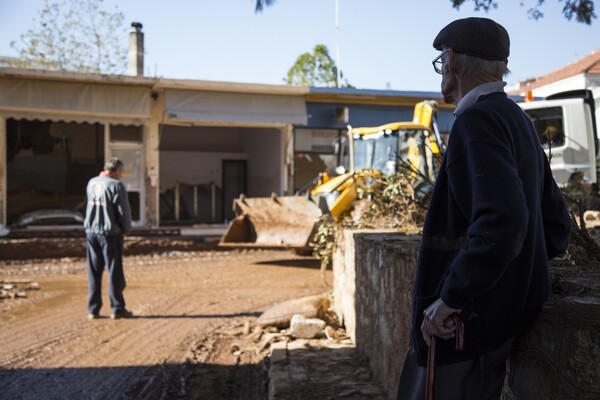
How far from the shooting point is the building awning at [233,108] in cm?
1688

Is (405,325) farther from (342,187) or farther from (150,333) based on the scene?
(342,187)

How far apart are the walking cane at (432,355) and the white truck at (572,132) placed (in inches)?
395

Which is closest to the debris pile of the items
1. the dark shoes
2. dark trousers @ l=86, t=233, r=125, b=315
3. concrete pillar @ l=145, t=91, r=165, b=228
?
dark trousers @ l=86, t=233, r=125, b=315

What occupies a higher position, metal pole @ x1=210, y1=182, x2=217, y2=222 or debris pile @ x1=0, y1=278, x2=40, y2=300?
metal pole @ x1=210, y1=182, x2=217, y2=222

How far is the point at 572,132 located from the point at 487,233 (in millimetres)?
10826

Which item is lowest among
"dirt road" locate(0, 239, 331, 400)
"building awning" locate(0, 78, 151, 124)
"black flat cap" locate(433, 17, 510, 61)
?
"dirt road" locate(0, 239, 331, 400)

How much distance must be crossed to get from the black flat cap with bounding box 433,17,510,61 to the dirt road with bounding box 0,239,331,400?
4.02 metres

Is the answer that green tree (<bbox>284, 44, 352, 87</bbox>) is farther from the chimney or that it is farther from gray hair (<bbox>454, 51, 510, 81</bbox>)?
gray hair (<bbox>454, 51, 510, 81</bbox>)

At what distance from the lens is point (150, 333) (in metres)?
7.51

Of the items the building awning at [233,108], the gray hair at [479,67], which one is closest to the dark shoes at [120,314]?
the gray hair at [479,67]

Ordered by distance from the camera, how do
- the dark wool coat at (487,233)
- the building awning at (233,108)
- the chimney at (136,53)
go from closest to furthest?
the dark wool coat at (487,233) → the building awning at (233,108) → the chimney at (136,53)

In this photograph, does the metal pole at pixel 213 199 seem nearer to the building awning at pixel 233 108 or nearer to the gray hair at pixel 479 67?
the building awning at pixel 233 108

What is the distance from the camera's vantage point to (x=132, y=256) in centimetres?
1468

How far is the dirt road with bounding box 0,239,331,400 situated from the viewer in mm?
5617
